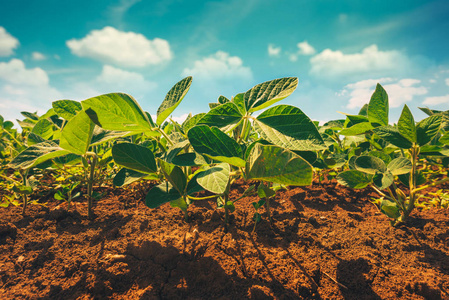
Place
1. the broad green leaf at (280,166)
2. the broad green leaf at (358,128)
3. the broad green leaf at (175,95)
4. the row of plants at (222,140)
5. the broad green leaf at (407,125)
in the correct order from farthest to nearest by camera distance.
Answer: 1. the broad green leaf at (358,128)
2. the broad green leaf at (407,125)
3. the broad green leaf at (175,95)
4. the row of plants at (222,140)
5. the broad green leaf at (280,166)

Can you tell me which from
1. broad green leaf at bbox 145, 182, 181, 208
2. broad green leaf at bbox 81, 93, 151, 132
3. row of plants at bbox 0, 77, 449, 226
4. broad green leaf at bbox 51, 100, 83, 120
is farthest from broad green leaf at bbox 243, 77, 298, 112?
broad green leaf at bbox 51, 100, 83, 120

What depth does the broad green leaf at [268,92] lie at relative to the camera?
924 mm

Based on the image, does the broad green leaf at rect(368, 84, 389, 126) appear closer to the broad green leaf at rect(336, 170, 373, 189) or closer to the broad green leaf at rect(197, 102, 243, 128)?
the broad green leaf at rect(336, 170, 373, 189)

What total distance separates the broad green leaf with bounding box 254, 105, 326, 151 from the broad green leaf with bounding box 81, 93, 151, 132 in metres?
0.47

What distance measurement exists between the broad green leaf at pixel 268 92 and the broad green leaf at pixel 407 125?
2.45ft

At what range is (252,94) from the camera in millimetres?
999

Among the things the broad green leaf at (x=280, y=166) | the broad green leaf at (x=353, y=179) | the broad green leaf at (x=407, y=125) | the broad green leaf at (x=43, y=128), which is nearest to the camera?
the broad green leaf at (x=280, y=166)

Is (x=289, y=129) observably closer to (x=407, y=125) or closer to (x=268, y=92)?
(x=268, y=92)

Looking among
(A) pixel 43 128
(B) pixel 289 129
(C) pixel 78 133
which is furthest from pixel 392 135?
(A) pixel 43 128

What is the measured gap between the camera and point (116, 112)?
871 millimetres

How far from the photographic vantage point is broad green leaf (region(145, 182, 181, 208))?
1.12m

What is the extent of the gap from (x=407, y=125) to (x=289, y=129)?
2.80 ft

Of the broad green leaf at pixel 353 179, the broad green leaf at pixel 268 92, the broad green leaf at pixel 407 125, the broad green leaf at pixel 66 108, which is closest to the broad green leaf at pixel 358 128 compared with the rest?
the broad green leaf at pixel 407 125

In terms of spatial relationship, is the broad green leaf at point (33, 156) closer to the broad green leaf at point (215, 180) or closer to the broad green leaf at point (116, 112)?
the broad green leaf at point (116, 112)
